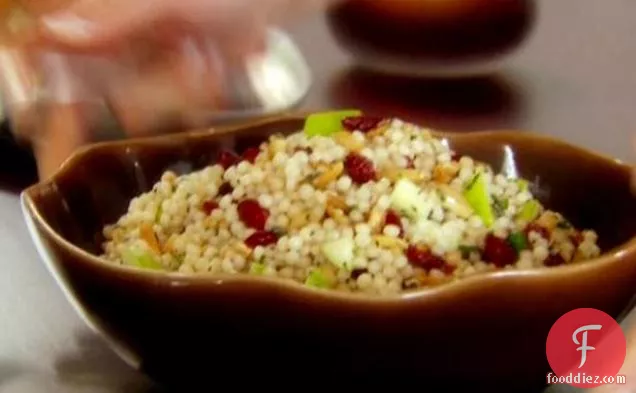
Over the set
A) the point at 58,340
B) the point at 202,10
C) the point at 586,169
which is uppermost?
the point at 202,10

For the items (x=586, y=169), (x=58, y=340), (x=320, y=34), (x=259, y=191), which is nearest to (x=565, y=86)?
(x=320, y=34)

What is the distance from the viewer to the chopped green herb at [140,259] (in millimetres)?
614

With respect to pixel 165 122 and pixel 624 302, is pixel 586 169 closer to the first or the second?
pixel 624 302

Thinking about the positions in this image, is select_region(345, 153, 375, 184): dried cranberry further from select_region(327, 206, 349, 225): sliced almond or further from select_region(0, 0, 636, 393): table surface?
select_region(0, 0, 636, 393): table surface

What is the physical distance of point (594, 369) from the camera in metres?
0.55

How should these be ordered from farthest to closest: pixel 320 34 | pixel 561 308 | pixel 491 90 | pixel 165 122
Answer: pixel 320 34, pixel 491 90, pixel 165 122, pixel 561 308

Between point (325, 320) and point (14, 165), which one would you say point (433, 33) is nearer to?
point (14, 165)

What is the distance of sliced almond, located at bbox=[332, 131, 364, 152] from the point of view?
675 millimetres

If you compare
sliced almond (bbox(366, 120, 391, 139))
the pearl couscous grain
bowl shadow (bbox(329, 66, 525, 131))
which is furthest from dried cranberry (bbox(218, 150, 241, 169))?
bowl shadow (bbox(329, 66, 525, 131))

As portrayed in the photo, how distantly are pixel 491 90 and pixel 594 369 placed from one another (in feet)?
2.14

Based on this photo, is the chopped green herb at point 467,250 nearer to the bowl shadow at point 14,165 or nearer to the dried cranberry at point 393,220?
the dried cranberry at point 393,220

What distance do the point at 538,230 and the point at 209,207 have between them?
0.79ft

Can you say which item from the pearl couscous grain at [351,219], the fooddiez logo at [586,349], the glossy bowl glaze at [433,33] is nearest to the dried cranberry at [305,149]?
the pearl couscous grain at [351,219]

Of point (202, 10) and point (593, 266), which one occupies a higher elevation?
point (202, 10)
